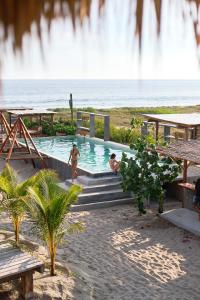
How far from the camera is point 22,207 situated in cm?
798

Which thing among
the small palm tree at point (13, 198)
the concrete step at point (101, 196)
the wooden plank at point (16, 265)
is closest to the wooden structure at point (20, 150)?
the concrete step at point (101, 196)

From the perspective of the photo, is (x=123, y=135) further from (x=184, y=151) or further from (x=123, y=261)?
(x=123, y=261)

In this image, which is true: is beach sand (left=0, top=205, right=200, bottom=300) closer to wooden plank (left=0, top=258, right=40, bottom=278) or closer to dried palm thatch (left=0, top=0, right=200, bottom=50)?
wooden plank (left=0, top=258, right=40, bottom=278)

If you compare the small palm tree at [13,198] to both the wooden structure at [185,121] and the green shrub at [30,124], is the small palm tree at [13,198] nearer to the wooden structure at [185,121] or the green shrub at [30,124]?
the wooden structure at [185,121]

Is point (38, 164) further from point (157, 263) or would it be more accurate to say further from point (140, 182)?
point (157, 263)

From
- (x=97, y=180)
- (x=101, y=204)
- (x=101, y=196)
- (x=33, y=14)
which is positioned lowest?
(x=101, y=204)

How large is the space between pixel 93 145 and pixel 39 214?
12.1 metres

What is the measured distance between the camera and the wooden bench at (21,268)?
19.8 feet

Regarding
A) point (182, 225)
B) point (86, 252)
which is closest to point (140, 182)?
point (182, 225)

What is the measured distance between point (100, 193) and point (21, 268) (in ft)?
20.1

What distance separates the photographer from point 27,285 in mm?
6293

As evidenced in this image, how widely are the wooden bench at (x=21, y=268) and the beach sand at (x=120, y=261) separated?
0.20 m

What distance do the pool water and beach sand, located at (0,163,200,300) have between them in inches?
132

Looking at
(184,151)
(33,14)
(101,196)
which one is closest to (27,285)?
(33,14)
